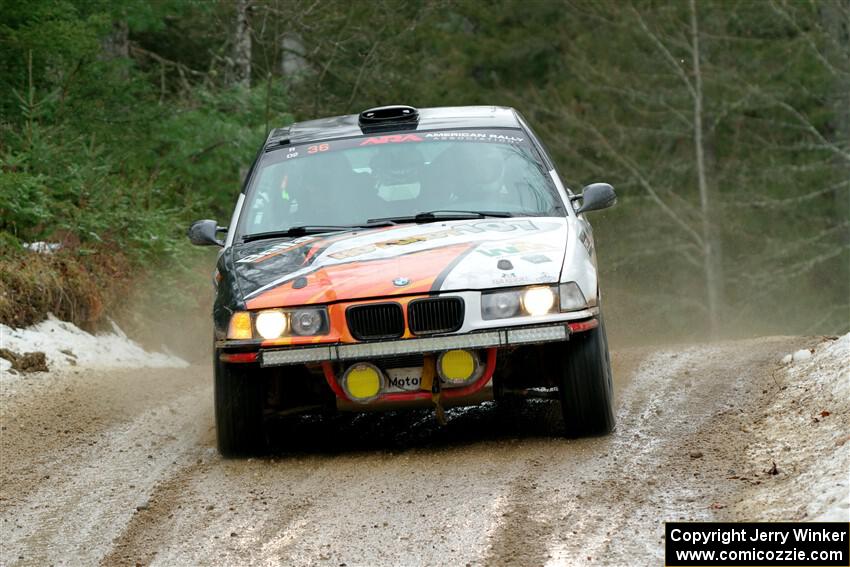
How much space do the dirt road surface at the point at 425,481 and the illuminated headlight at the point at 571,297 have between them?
29.5 inches

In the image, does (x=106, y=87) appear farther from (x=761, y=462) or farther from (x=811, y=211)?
(x=811, y=211)

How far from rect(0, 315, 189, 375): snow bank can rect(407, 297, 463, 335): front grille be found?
5.08 meters

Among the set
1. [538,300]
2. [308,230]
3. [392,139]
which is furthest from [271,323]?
[392,139]

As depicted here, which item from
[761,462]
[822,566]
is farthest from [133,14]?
[822,566]

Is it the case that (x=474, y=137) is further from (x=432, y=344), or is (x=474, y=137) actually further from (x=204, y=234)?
(x=432, y=344)

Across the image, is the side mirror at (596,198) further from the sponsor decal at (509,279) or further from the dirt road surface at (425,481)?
the sponsor decal at (509,279)

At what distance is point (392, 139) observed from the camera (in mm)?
7914

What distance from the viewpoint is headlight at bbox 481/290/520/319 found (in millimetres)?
6125

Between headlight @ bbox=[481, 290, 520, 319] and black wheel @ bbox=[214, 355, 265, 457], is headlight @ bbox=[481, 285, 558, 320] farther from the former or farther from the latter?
black wheel @ bbox=[214, 355, 265, 457]

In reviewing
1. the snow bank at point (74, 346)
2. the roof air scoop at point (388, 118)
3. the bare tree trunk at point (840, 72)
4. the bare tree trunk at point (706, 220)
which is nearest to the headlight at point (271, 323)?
the roof air scoop at point (388, 118)

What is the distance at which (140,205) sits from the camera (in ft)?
50.0

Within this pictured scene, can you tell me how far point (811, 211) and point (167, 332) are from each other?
18.2 m

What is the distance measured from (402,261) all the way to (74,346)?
6.54 meters

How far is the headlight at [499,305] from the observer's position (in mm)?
6125
